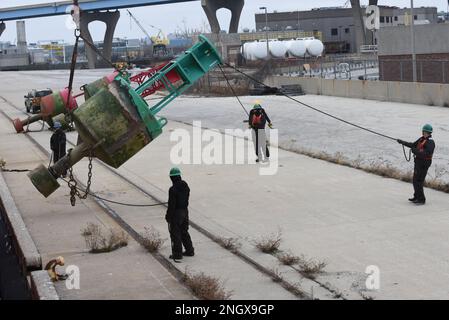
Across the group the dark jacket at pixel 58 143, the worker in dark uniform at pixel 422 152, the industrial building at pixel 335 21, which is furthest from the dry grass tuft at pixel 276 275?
the industrial building at pixel 335 21

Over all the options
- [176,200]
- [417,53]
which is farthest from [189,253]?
[417,53]

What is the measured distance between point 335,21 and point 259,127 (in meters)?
97.0

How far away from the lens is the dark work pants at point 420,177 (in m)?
15.1

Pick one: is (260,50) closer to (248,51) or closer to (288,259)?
(248,51)

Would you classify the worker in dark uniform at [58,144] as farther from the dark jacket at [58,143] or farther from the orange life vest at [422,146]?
the orange life vest at [422,146]

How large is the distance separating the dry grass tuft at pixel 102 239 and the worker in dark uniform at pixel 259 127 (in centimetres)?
772

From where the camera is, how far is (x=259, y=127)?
21406 mm

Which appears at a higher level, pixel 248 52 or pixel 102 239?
pixel 248 52

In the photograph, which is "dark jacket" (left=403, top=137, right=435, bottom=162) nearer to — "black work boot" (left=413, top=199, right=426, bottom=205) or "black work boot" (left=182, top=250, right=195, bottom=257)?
"black work boot" (left=413, top=199, right=426, bottom=205)

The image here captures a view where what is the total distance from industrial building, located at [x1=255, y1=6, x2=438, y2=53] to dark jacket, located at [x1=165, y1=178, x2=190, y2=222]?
9591cm

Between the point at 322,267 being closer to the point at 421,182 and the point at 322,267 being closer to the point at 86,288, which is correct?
the point at 86,288

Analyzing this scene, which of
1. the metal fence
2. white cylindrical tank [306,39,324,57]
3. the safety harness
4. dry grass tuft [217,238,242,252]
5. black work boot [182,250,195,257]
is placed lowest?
dry grass tuft [217,238,242,252]

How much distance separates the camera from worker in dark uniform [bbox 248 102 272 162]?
70.3ft

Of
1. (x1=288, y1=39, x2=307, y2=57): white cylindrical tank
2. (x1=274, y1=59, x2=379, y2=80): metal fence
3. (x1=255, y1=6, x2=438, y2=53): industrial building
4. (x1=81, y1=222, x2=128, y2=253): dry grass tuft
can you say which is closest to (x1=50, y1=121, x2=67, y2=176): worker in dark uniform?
(x1=81, y1=222, x2=128, y2=253): dry grass tuft
